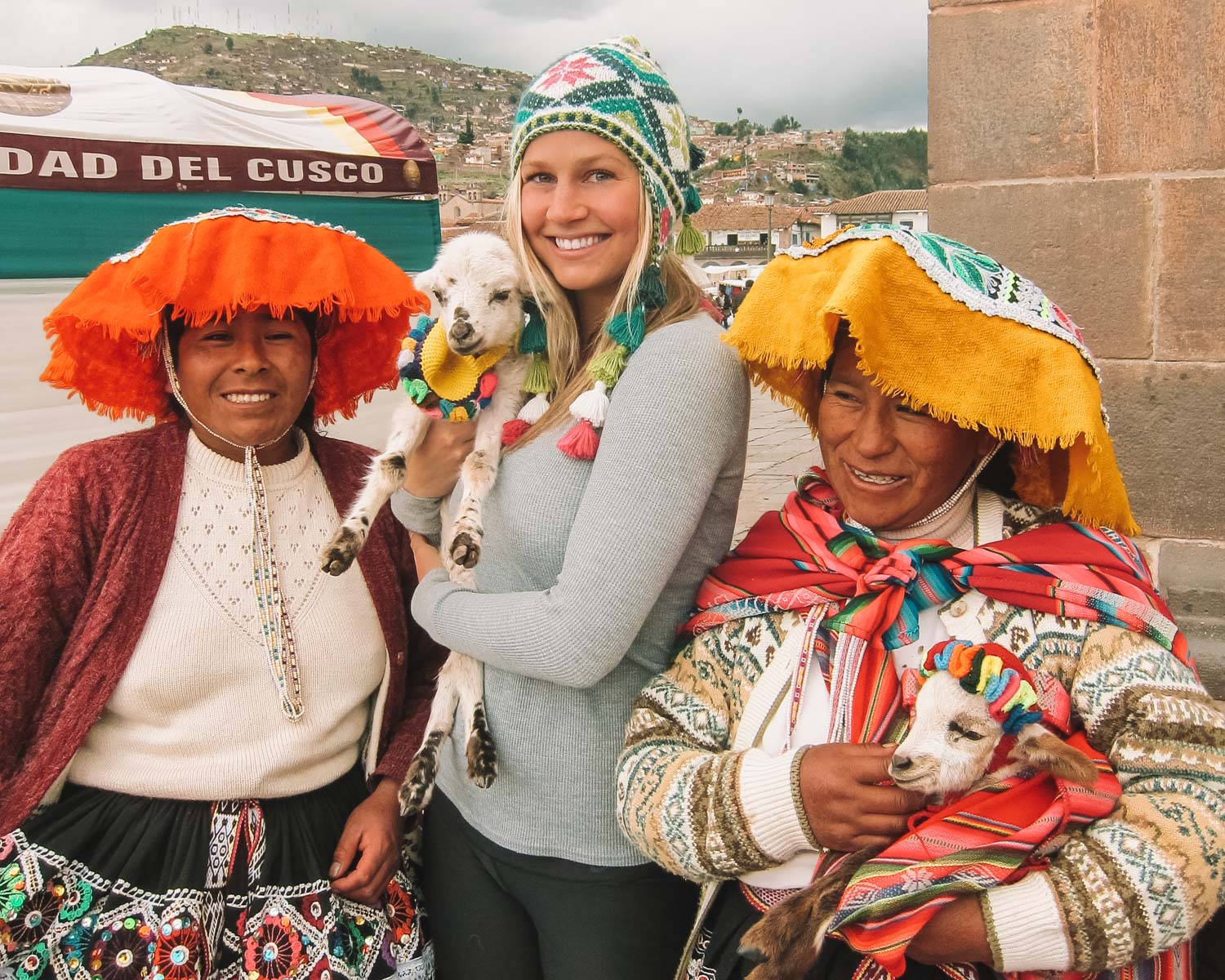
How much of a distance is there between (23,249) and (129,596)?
13.9ft

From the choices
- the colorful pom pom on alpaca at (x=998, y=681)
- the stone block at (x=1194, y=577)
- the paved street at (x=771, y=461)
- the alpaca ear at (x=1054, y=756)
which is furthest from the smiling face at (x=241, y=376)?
the paved street at (x=771, y=461)

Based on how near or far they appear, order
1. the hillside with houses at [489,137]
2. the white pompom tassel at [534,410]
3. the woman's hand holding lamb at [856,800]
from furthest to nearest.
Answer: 1. the hillside with houses at [489,137]
2. the white pompom tassel at [534,410]
3. the woman's hand holding lamb at [856,800]

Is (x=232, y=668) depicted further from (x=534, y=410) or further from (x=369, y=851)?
(x=534, y=410)

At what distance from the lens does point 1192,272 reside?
289 cm

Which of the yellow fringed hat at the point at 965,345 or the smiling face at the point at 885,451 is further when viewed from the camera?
the smiling face at the point at 885,451

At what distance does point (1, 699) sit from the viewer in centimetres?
177

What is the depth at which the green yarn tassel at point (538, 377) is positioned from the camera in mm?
2037

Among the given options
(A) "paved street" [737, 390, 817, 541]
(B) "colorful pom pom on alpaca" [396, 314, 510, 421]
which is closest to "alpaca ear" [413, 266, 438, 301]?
(B) "colorful pom pom on alpaca" [396, 314, 510, 421]

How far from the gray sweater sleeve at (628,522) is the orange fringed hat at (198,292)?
770 mm

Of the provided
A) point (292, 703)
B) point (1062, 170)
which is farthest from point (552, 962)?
point (1062, 170)

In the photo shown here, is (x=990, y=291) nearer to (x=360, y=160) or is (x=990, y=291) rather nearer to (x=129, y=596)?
(x=129, y=596)

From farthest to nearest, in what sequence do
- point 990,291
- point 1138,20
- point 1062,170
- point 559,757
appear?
point 1062,170, point 1138,20, point 559,757, point 990,291

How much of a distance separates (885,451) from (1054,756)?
537mm

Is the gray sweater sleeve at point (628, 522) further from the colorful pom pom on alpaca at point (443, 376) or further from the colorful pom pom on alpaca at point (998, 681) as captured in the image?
the colorful pom pom on alpaca at point (443, 376)
